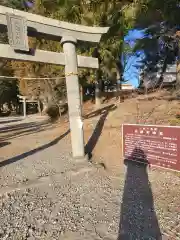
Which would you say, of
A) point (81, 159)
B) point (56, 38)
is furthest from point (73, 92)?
point (81, 159)

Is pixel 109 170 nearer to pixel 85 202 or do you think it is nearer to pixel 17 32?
pixel 85 202

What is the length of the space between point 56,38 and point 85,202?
13.0 feet

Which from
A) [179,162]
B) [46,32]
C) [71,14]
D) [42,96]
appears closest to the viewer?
[179,162]

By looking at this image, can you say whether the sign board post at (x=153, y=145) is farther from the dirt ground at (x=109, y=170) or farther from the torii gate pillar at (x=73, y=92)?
the torii gate pillar at (x=73, y=92)

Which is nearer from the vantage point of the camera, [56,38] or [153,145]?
[153,145]

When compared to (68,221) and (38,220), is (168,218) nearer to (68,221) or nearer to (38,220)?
(68,221)

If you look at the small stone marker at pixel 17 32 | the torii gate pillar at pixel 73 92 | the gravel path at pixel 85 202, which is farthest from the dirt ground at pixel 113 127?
the small stone marker at pixel 17 32

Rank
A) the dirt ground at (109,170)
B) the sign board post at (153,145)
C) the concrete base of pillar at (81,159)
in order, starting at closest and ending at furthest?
the dirt ground at (109,170) < the sign board post at (153,145) < the concrete base of pillar at (81,159)

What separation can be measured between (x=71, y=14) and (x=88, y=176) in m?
7.49

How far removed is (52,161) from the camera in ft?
20.4

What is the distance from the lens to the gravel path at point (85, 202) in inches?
120

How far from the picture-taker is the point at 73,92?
19.0ft

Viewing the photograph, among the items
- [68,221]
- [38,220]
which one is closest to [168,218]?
[68,221]

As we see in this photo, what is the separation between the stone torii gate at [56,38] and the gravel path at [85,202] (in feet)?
3.87
